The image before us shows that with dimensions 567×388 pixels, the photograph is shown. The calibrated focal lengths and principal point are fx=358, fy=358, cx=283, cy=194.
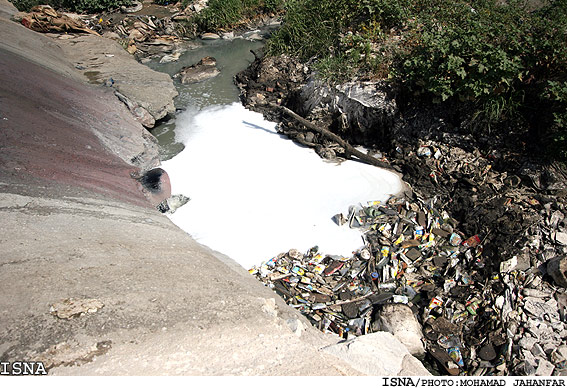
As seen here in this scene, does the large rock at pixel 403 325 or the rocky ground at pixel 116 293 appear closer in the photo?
the rocky ground at pixel 116 293

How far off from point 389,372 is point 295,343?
76 centimetres

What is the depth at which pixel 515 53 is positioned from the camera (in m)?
5.80

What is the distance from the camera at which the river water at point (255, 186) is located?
5375 mm

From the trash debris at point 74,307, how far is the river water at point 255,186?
2446mm

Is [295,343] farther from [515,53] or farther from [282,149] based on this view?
[515,53]

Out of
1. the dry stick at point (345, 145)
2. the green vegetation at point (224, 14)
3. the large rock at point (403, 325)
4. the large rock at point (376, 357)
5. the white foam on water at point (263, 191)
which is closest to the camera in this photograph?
the large rock at point (376, 357)

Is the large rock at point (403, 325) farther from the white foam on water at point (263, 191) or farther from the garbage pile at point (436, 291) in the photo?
the white foam on water at point (263, 191)

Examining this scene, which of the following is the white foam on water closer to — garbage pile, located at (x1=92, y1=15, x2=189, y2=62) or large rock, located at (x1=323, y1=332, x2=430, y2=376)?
large rock, located at (x1=323, y1=332, x2=430, y2=376)

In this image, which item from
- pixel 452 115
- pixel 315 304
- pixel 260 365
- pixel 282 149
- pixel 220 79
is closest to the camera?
pixel 260 365

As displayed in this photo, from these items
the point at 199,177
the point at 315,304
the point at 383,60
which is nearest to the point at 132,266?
the point at 315,304

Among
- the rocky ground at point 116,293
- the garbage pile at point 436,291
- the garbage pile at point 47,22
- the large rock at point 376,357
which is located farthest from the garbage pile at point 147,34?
the large rock at point 376,357

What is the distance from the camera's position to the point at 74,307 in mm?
2629

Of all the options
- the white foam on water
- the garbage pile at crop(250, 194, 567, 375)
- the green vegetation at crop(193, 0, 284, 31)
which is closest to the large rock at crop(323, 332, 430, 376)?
the garbage pile at crop(250, 194, 567, 375)

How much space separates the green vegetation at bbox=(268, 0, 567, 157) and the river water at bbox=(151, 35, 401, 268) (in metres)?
1.90
